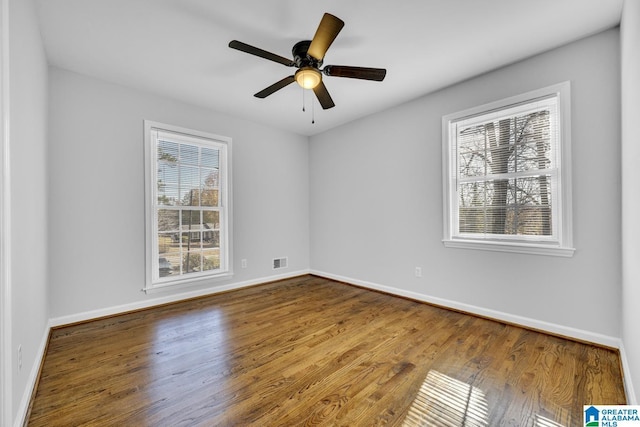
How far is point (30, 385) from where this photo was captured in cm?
176

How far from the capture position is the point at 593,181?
7.79ft

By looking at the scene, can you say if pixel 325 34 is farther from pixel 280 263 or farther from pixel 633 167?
pixel 280 263

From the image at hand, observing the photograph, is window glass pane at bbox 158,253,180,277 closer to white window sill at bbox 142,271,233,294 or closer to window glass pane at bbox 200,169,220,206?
white window sill at bbox 142,271,233,294

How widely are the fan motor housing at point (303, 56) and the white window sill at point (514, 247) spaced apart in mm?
2449

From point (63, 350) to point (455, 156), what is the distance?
4338 millimetres

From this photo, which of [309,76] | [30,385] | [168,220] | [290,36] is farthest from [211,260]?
[290,36]

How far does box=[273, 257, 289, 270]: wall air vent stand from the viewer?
4.77 metres

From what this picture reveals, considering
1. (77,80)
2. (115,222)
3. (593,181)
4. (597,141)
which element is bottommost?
Answer: (115,222)

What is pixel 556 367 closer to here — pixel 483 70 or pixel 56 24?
pixel 483 70

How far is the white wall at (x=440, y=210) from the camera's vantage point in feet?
7.66

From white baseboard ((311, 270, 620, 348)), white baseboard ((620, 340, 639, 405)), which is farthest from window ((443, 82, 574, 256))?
white baseboard ((620, 340, 639, 405))

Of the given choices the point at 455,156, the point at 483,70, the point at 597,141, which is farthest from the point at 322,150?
the point at 597,141

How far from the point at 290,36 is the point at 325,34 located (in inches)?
24.0

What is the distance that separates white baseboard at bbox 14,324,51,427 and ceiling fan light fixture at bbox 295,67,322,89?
2.78m
